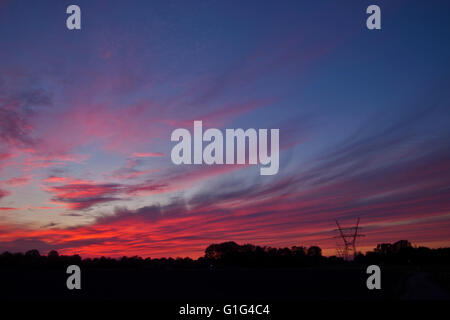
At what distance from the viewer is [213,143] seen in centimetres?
2834
